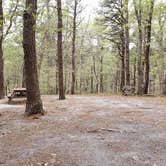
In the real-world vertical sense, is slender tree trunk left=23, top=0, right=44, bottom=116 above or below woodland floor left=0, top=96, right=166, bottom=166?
above

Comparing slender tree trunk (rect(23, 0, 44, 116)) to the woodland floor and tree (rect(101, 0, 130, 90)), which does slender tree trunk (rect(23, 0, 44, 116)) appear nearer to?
the woodland floor

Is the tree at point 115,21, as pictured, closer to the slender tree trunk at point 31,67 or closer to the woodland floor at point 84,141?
the slender tree trunk at point 31,67

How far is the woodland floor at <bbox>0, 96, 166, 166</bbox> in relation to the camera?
375 cm

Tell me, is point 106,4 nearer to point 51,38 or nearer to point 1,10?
point 51,38

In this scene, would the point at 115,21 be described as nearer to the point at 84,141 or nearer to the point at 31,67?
the point at 31,67

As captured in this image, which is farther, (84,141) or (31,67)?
(31,67)

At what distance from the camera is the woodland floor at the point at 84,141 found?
3752mm

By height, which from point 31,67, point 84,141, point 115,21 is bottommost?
point 84,141

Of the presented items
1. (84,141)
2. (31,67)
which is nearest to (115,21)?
(31,67)

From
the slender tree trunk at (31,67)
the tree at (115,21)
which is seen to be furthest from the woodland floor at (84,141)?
the tree at (115,21)

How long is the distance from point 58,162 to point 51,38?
2058 centimetres

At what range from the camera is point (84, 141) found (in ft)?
15.7

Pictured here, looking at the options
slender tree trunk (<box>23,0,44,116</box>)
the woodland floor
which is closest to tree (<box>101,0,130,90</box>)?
slender tree trunk (<box>23,0,44,116</box>)

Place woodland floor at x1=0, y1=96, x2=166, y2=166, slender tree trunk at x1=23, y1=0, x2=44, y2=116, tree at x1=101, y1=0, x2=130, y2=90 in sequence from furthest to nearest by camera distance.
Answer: tree at x1=101, y1=0, x2=130, y2=90, slender tree trunk at x1=23, y1=0, x2=44, y2=116, woodland floor at x1=0, y1=96, x2=166, y2=166
